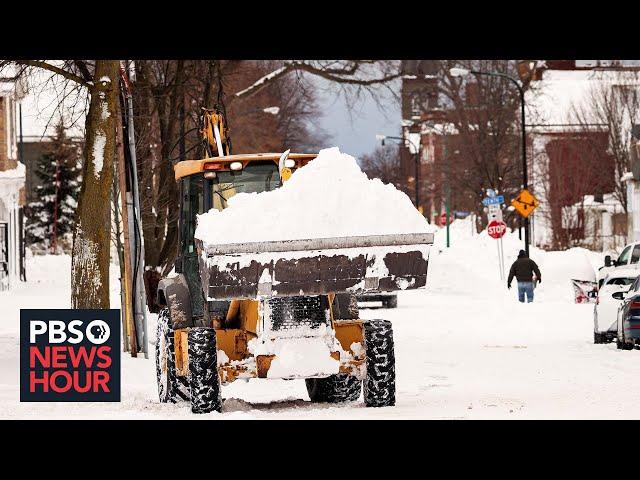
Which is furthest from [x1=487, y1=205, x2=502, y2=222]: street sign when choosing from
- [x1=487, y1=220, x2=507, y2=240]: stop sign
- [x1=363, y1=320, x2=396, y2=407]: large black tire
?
[x1=363, y1=320, x2=396, y2=407]: large black tire

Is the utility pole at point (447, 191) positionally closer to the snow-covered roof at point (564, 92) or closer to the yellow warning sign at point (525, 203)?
the snow-covered roof at point (564, 92)

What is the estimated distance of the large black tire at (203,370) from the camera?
1374 cm

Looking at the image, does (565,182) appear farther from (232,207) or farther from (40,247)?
(232,207)

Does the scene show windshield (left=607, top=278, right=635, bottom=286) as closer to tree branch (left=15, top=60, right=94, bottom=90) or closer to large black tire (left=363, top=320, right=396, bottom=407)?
tree branch (left=15, top=60, right=94, bottom=90)

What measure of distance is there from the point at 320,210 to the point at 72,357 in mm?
2685

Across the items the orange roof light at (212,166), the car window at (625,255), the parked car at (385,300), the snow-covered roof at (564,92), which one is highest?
the snow-covered roof at (564,92)

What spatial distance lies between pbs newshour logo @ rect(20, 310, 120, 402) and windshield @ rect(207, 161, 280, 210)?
1794mm

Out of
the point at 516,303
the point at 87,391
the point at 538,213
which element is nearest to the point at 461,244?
the point at 538,213

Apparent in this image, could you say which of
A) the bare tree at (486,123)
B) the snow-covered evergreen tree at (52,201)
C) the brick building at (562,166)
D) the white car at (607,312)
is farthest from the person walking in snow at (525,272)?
the snow-covered evergreen tree at (52,201)

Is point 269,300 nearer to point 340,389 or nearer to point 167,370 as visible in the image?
point 167,370

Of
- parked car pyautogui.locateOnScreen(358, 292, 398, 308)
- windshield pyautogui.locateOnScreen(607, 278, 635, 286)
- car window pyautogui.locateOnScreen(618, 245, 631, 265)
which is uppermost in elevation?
car window pyautogui.locateOnScreen(618, 245, 631, 265)

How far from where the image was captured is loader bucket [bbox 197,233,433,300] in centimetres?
1316

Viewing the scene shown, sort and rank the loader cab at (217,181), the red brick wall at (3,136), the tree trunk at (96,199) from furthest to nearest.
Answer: the red brick wall at (3,136), the tree trunk at (96,199), the loader cab at (217,181)

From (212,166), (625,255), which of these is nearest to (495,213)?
(625,255)
